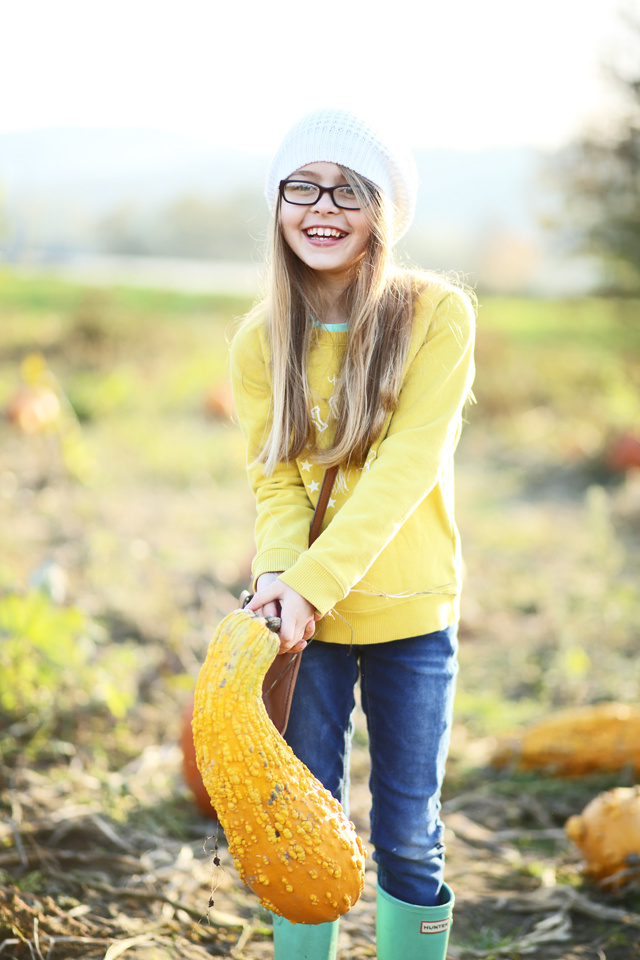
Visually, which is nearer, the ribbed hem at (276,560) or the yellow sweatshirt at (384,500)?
the yellow sweatshirt at (384,500)

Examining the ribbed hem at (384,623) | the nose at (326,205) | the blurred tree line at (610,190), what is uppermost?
the blurred tree line at (610,190)

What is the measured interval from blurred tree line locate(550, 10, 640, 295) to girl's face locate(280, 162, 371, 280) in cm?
868

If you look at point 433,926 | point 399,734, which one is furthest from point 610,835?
point 399,734

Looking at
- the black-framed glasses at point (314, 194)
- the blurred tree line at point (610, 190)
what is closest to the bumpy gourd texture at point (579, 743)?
the black-framed glasses at point (314, 194)

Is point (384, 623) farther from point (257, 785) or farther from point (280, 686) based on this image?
point (257, 785)

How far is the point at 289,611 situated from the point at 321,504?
31 cm

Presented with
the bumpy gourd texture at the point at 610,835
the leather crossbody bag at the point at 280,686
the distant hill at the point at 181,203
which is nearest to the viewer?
the leather crossbody bag at the point at 280,686

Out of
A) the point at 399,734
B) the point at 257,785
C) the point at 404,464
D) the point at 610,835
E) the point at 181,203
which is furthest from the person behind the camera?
the point at 181,203

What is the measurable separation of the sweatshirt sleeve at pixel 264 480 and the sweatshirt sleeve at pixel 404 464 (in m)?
0.09

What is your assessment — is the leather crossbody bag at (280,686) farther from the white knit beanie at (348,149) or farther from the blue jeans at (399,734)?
the white knit beanie at (348,149)

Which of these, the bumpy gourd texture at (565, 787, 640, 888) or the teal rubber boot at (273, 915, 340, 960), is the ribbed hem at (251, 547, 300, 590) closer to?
the teal rubber boot at (273, 915, 340, 960)

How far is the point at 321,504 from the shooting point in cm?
185

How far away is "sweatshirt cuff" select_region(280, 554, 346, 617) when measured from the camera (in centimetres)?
163

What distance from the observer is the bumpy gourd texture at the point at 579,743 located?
307 cm
